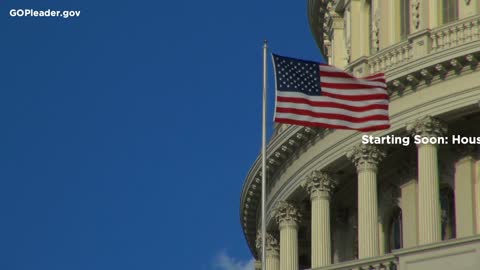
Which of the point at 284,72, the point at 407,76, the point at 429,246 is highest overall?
the point at 407,76

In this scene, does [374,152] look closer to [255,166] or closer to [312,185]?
[312,185]

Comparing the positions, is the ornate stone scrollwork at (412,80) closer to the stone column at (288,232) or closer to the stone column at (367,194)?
the stone column at (367,194)

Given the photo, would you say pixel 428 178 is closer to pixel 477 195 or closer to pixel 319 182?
pixel 477 195

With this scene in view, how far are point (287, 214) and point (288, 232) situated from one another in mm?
615

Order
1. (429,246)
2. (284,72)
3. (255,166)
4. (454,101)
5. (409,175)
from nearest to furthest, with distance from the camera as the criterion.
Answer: (429,246), (284,72), (454,101), (409,175), (255,166)

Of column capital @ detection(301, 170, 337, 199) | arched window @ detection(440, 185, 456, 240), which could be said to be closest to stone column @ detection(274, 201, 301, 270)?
column capital @ detection(301, 170, 337, 199)

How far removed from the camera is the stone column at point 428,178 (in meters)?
63.2

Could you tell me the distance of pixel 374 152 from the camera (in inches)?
2589

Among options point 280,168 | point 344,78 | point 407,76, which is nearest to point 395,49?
point 407,76

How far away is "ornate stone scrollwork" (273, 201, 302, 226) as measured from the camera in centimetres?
7056

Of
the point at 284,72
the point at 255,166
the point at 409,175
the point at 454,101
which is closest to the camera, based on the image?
the point at 284,72

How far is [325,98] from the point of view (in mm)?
53062

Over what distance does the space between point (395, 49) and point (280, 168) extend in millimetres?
6696

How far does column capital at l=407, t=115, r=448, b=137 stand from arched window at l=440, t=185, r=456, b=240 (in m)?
3.03
